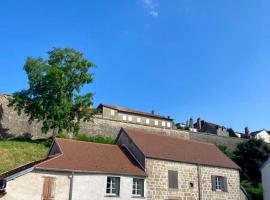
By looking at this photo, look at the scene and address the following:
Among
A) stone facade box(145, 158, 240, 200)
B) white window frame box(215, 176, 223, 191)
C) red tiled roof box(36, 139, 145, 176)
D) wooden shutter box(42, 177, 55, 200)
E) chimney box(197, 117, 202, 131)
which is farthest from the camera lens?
chimney box(197, 117, 202, 131)

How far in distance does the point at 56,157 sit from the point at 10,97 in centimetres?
2770

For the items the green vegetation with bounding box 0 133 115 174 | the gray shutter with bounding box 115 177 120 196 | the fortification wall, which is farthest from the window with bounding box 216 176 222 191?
the fortification wall

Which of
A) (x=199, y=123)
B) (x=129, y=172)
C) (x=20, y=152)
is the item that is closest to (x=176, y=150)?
(x=129, y=172)

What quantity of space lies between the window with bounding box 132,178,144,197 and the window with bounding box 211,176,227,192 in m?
7.29

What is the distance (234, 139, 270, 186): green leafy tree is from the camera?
46.2 metres

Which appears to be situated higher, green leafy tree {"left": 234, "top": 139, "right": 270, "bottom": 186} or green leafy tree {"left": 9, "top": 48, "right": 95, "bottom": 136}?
green leafy tree {"left": 9, "top": 48, "right": 95, "bottom": 136}

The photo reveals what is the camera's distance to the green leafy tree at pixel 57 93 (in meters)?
43.2

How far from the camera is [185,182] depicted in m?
28.2

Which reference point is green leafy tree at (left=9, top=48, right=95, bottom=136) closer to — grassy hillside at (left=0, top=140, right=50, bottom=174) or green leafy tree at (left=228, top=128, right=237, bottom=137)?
grassy hillside at (left=0, top=140, right=50, bottom=174)

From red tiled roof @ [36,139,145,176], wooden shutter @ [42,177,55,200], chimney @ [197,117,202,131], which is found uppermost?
chimney @ [197,117,202,131]

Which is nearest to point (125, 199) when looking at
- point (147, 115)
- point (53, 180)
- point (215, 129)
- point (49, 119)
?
point (53, 180)

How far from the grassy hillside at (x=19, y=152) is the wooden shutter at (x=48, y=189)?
40.5ft

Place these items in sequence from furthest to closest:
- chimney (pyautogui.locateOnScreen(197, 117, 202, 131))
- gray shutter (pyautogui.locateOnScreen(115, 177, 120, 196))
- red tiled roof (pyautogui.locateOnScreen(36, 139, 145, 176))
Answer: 1. chimney (pyautogui.locateOnScreen(197, 117, 202, 131))
2. gray shutter (pyautogui.locateOnScreen(115, 177, 120, 196))
3. red tiled roof (pyautogui.locateOnScreen(36, 139, 145, 176))

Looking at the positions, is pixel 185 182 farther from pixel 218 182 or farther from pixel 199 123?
pixel 199 123
